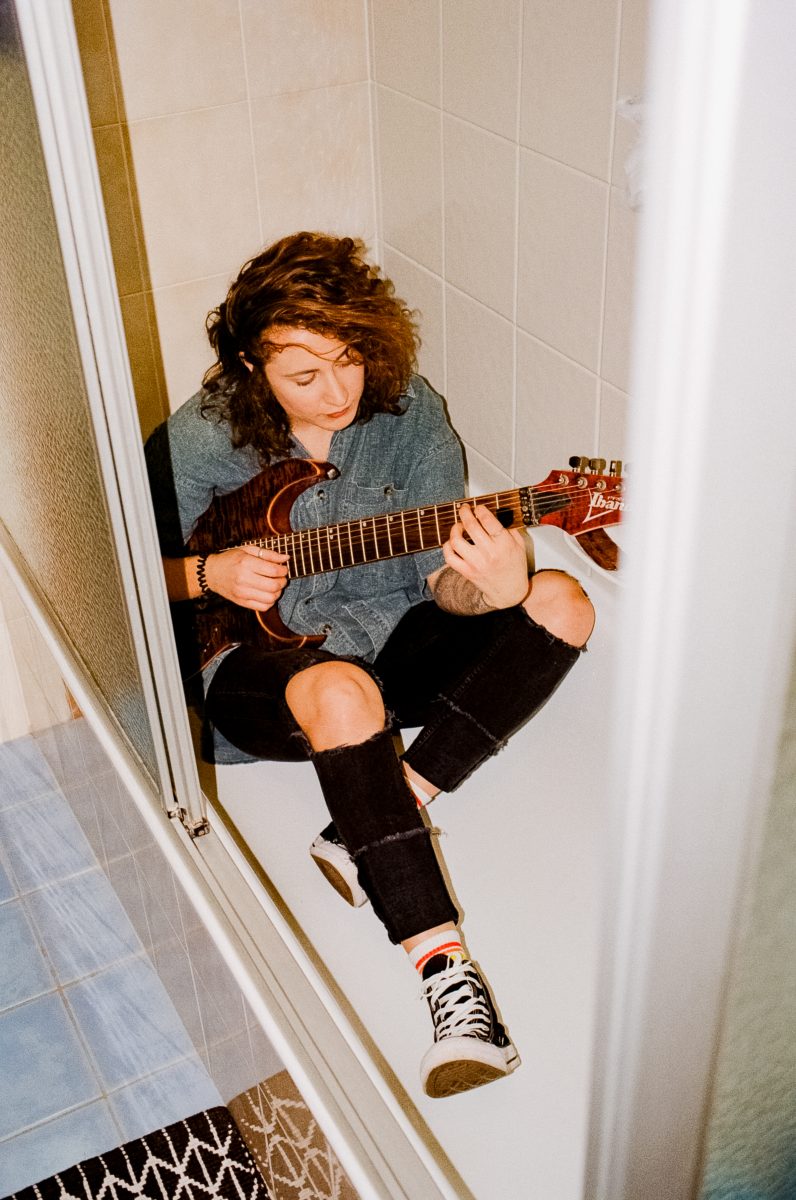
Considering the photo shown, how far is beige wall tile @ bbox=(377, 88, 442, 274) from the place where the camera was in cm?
178

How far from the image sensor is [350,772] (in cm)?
127

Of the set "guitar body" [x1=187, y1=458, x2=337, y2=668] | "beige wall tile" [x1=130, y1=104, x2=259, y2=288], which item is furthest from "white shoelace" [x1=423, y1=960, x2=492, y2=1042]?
"beige wall tile" [x1=130, y1=104, x2=259, y2=288]

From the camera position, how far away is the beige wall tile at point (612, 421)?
4.96 ft

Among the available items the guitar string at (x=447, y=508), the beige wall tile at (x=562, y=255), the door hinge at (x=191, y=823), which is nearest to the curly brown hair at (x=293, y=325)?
the guitar string at (x=447, y=508)

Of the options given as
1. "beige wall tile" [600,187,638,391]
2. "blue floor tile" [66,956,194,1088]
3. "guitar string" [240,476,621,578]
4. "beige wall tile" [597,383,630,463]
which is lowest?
"blue floor tile" [66,956,194,1088]

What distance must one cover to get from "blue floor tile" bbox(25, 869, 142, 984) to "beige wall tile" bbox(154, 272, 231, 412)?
0.77m

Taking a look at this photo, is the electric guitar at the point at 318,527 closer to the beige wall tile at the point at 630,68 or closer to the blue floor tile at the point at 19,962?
the beige wall tile at the point at 630,68

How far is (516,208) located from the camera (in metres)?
1.61

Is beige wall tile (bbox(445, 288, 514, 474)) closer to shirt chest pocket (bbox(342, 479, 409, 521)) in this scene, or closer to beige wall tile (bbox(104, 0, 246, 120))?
shirt chest pocket (bbox(342, 479, 409, 521))

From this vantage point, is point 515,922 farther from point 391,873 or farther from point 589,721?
point 589,721

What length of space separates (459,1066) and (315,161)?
4.51ft

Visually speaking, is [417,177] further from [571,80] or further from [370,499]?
[370,499]

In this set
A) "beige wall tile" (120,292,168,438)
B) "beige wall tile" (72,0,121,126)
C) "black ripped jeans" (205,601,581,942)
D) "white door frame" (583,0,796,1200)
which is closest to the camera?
"white door frame" (583,0,796,1200)

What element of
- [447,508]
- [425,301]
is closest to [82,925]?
[447,508]
